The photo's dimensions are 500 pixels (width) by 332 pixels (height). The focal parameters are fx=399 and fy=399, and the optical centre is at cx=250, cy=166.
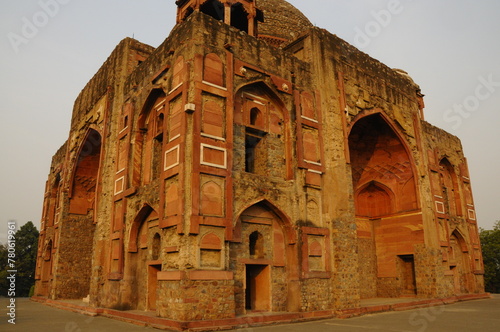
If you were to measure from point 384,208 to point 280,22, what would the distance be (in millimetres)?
10907

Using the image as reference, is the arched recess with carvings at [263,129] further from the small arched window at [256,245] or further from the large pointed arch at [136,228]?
the large pointed arch at [136,228]

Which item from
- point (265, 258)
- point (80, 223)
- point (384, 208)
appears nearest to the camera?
point (265, 258)

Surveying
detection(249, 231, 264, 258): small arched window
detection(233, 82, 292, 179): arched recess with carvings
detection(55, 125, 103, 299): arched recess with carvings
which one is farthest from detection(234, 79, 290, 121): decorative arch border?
detection(55, 125, 103, 299): arched recess with carvings

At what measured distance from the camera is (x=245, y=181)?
33.6 ft

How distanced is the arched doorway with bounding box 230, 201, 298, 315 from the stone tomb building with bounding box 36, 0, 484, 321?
34 mm

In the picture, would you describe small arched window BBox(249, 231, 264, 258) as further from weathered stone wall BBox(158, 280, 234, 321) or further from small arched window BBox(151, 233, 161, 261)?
small arched window BBox(151, 233, 161, 261)

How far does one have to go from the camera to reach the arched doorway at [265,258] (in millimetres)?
10109

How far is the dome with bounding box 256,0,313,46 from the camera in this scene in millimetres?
19744

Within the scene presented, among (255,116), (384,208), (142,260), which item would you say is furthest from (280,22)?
(142,260)

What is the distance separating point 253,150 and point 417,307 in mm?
7521

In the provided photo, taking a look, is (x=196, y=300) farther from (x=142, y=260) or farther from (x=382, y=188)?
(x=382, y=188)

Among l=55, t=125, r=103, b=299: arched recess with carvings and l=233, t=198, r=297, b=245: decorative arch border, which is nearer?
l=233, t=198, r=297, b=245: decorative arch border

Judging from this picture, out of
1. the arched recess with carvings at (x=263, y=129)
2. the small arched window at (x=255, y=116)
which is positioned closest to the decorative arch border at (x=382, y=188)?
the arched recess with carvings at (x=263, y=129)

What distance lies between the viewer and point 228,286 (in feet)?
29.5
